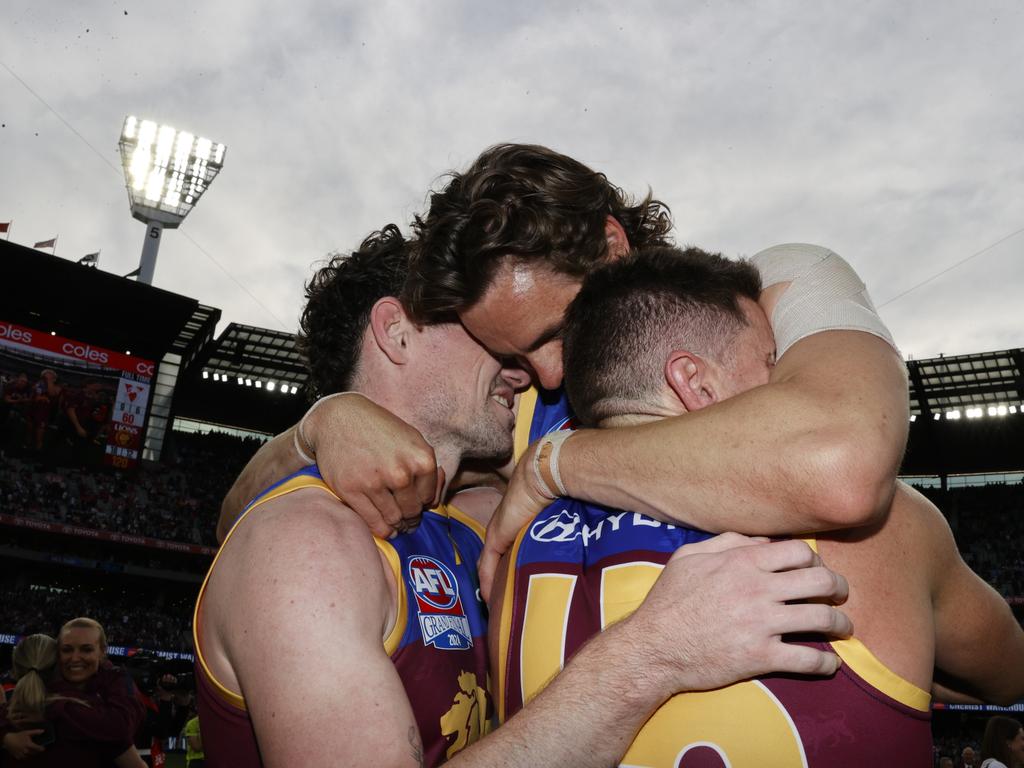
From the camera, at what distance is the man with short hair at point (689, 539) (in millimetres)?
1564

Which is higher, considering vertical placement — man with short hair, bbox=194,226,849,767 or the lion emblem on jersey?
man with short hair, bbox=194,226,849,767

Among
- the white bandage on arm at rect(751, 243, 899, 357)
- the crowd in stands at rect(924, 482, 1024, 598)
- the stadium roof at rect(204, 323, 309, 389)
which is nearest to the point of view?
the white bandage on arm at rect(751, 243, 899, 357)

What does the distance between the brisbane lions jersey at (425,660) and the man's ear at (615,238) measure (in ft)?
3.96

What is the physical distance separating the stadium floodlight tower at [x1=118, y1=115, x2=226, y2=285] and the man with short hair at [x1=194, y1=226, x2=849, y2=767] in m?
33.7

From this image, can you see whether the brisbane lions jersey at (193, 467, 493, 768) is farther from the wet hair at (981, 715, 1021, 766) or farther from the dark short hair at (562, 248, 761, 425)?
the wet hair at (981, 715, 1021, 766)

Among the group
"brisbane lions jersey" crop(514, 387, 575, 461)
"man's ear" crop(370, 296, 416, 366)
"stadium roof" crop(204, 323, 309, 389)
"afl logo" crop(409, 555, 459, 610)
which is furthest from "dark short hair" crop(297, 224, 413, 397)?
"stadium roof" crop(204, 323, 309, 389)

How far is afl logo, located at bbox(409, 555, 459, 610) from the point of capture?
2406 millimetres

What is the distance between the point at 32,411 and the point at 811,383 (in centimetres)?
2771

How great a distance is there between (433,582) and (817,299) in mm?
1341

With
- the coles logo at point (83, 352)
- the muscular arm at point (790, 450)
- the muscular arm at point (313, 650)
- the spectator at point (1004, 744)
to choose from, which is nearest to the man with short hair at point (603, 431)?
the muscular arm at point (790, 450)

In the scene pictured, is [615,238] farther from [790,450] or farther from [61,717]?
[61,717]

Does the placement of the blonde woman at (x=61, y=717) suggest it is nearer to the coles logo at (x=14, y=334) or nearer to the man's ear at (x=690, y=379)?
the man's ear at (x=690, y=379)

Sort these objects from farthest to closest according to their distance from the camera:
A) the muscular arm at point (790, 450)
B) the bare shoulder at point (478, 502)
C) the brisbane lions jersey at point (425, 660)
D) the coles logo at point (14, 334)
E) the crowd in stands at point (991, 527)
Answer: the crowd in stands at point (991, 527), the coles logo at point (14, 334), the bare shoulder at point (478, 502), the brisbane lions jersey at point (425, 660), the muscular arm at point (790, 450)

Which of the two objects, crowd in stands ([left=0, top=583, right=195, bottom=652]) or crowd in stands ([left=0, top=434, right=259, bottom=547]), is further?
crowd in stands ([left=0, top=434, right=259, bottom=547])
